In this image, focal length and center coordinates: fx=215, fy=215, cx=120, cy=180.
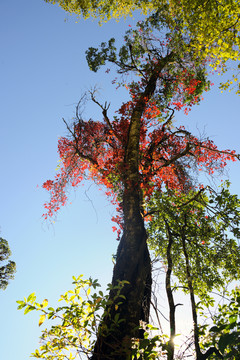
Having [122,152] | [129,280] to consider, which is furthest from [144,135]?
[129,280]

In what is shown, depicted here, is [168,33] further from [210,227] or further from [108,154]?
[210,227]

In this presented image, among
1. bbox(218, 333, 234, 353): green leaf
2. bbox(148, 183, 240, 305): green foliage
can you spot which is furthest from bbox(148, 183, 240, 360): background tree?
bbox(218, 333, 234, 353): green leaf

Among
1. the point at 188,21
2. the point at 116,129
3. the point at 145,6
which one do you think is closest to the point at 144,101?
the point at 116,129

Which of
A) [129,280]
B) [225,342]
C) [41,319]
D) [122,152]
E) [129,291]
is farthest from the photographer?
[122,152]

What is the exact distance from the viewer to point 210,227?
5191 mm

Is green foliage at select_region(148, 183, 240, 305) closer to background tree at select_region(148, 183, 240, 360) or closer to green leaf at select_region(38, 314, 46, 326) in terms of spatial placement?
background tree at select_region(148, 183, 240, 360)

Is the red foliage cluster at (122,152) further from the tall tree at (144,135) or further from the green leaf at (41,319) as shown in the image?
the green leaf at (41,319)

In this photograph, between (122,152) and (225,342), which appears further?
(122,152)

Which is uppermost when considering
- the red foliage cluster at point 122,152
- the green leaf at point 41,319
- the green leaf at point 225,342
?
the red foliage cluster at point 122,152

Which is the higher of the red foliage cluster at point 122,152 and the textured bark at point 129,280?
the red foliage cluster at point 122,152

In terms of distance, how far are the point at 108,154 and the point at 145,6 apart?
27.2ft

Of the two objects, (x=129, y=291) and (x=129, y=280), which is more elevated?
(x=129, y=280)

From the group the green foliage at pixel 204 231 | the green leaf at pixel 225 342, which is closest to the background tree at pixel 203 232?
the green foliage at pixel 204 231

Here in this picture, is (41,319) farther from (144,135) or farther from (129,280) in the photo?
(144,135)
